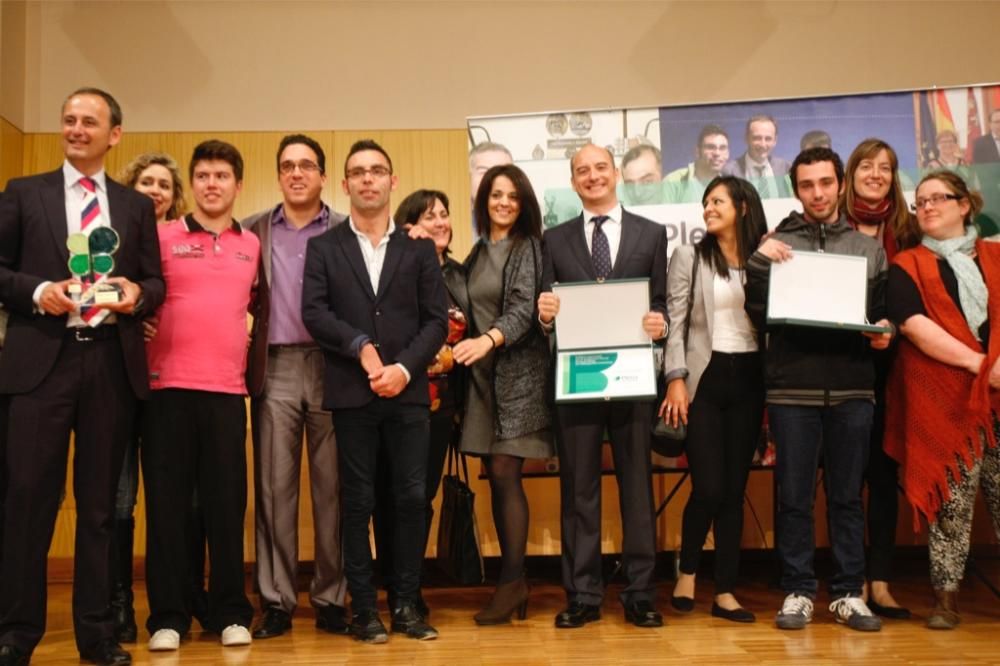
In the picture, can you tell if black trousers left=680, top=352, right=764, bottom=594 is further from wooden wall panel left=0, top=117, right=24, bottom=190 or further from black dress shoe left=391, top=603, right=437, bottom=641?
wooden wall panel left=0, top=117, right=24, bottom=190

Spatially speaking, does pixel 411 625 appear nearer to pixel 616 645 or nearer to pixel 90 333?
pixel 616 645

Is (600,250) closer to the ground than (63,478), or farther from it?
farther from it

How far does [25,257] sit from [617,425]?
87.8 inches

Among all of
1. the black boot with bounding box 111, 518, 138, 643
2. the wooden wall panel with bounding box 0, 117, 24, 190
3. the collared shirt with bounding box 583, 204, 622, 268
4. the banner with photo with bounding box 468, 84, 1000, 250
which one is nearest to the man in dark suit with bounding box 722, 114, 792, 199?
the banner with photo with bounding box 468, 84, 1000, 250

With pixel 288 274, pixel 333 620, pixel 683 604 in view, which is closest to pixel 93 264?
pixel 288 274

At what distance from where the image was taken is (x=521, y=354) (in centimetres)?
380

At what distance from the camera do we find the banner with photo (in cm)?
469

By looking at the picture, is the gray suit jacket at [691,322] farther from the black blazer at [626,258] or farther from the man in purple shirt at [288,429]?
the man in purple shirt at [288,429]

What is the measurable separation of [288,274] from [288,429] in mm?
610

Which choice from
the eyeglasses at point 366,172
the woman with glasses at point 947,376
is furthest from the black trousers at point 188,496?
the woman with glasses at point 947,376

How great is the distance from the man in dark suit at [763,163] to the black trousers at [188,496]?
282cm

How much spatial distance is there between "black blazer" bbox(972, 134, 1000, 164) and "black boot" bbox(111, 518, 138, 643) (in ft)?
14.0

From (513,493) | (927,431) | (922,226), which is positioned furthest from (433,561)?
(922,226)

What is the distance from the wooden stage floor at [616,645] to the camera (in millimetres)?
3072
